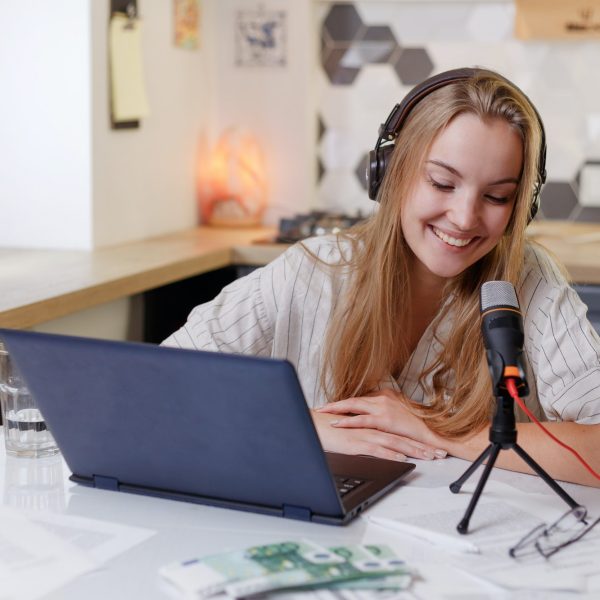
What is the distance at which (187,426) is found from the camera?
1088 millimetres

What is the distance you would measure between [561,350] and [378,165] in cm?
38

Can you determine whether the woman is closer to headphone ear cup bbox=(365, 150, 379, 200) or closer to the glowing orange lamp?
headphone ear cup bbox=(365, 150, 379, 200)

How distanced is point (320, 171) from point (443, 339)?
1709mm

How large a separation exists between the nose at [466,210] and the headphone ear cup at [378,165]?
0.51ft

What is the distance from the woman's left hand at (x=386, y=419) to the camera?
54.2 inches

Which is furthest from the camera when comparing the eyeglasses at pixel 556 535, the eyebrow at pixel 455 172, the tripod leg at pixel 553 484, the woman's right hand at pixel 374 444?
the eyebrow at pixel 455 172

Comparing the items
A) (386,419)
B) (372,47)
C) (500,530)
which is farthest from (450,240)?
(372,47)

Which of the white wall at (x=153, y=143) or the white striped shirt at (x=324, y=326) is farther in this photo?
the white wall at (x=153, y=143)

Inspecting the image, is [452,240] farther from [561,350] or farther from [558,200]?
[558,200]

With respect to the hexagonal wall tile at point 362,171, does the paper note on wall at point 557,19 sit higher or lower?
higher

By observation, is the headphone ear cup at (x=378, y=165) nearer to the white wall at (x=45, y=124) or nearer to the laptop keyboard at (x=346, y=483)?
the laptop keyboard at (x=346, y=483)

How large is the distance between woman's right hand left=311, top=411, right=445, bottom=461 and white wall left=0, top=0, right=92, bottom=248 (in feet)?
4.58

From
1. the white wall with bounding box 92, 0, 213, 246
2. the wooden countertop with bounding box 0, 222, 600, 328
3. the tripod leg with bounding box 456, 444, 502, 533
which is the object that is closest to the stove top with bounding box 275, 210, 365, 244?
the wooden countertop with bounding box 0, 222, 600, 328

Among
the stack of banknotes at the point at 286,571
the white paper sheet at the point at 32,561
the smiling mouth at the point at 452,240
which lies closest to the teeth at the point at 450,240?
the smiling mouth at the point at 452,240
